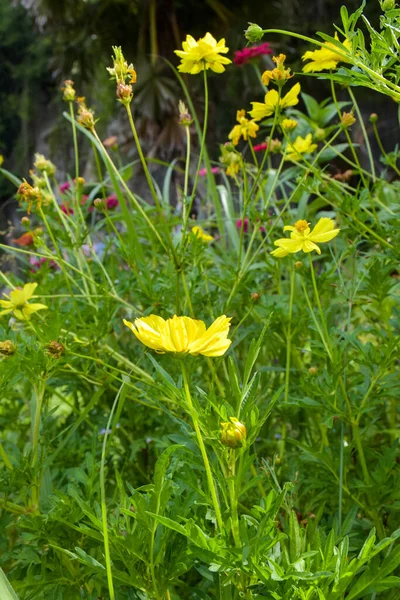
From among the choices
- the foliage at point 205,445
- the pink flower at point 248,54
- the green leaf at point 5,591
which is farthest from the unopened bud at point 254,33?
the pink flower at point 248,54

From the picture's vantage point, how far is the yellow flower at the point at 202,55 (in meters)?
0.60

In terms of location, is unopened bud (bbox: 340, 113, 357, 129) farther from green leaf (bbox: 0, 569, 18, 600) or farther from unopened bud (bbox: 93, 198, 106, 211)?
green leaf (bbox: 0, 569, 18, 600)

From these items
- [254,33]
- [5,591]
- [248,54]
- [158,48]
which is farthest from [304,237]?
[158,48]

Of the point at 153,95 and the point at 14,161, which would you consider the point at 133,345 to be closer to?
the point at 153,95

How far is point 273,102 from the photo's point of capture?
23.5 inches

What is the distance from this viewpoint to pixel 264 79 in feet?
1.94

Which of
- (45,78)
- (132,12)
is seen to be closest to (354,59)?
(132,12)

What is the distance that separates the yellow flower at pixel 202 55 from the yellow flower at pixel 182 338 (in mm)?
327

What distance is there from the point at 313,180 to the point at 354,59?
0.25 meters

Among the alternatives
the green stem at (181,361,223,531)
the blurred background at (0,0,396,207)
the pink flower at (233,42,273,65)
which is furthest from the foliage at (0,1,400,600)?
the blurred background at (0,0,396,207)

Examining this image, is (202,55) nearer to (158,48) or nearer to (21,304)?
(21,304)

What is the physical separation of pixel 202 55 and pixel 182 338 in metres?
0.35

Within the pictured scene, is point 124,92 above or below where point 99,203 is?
above

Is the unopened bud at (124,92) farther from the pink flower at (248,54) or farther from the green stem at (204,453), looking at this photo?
the pink flower at (248,54)
